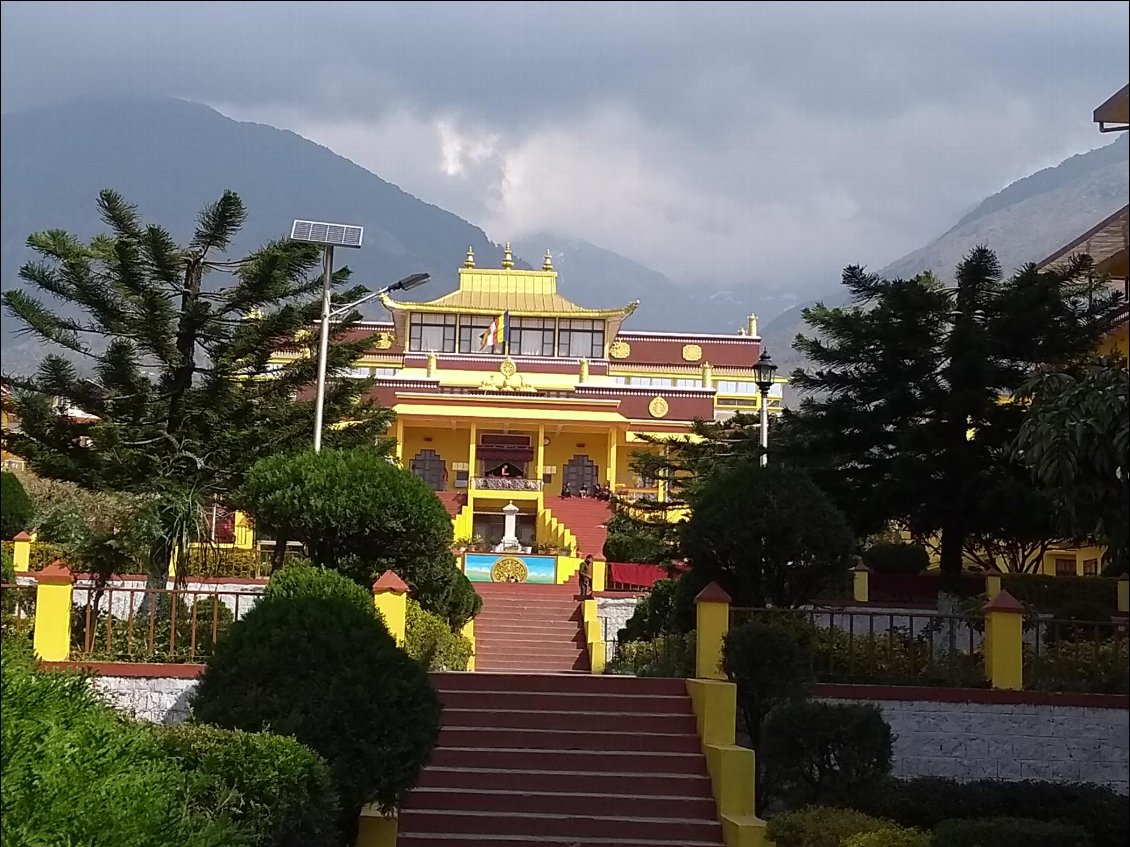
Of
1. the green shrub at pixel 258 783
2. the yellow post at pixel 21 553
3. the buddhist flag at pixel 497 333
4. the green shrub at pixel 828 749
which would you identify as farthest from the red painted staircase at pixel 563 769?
the buddhist flag at pixel 497 333

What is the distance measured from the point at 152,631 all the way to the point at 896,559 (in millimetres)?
12398

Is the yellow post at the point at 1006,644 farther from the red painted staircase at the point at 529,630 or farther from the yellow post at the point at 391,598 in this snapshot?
the red painted staircase at the point at 529,630

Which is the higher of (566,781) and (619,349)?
(619,349)

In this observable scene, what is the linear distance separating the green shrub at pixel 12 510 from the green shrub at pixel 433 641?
942 cm

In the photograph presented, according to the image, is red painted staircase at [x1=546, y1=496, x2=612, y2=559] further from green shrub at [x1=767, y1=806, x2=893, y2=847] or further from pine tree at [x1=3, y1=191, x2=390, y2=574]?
green shrub at [x1=767, y1=806, x2=893, y2=847]

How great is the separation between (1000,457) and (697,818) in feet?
20.5

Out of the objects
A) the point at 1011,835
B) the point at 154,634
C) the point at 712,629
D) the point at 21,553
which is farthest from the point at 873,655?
the point at 21,553

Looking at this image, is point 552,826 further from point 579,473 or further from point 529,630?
point 579,473

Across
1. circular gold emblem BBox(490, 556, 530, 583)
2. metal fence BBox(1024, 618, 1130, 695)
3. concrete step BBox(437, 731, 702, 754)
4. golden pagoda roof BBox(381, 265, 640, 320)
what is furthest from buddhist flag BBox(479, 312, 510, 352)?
metal fence BBox(1024, 618, 1130, 695)

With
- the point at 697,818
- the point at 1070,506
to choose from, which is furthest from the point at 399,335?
the point at 1070,506

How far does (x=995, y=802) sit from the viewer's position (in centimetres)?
912

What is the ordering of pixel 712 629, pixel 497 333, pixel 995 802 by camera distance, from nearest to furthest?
pixel 995 802
pixel 712 629
pixel 497 333

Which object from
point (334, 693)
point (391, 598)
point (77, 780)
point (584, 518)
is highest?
point (584, 518)

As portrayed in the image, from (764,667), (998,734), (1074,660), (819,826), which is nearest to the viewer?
(819,826)
